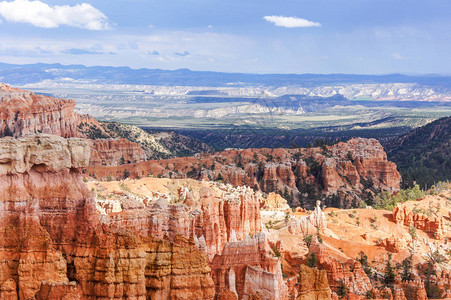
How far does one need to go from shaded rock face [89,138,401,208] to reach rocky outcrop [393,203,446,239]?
961 inches

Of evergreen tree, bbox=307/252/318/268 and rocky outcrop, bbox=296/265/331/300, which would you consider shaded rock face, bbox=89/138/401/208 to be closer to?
evergreen tree, bbox=307/252/318/268

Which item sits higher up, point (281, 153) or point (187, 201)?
point (187, 201)

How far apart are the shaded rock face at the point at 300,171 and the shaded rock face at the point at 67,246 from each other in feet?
220

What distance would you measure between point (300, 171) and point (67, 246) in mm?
A: 96421

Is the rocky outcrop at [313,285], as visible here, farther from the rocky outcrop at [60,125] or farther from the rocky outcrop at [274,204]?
the rocky outcrop at [60,125]

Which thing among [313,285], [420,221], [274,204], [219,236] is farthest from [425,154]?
[313,285]

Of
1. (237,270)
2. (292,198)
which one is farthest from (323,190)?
(237,270)

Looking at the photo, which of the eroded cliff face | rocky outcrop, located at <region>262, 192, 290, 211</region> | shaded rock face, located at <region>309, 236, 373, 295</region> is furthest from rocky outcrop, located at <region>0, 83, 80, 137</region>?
shaded rock face, located at <region>309, 236, 373, 295</region>

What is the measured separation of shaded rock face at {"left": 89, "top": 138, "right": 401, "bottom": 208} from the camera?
104938mm

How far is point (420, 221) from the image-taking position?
8075 centimetres

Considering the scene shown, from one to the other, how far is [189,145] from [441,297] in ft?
445

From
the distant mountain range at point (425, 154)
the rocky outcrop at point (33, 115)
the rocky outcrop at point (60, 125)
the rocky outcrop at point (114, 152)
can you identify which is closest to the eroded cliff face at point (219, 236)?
the rocky outcrop at point (60, 125)

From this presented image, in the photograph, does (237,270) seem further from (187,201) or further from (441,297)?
(441,297)

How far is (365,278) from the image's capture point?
164ft
